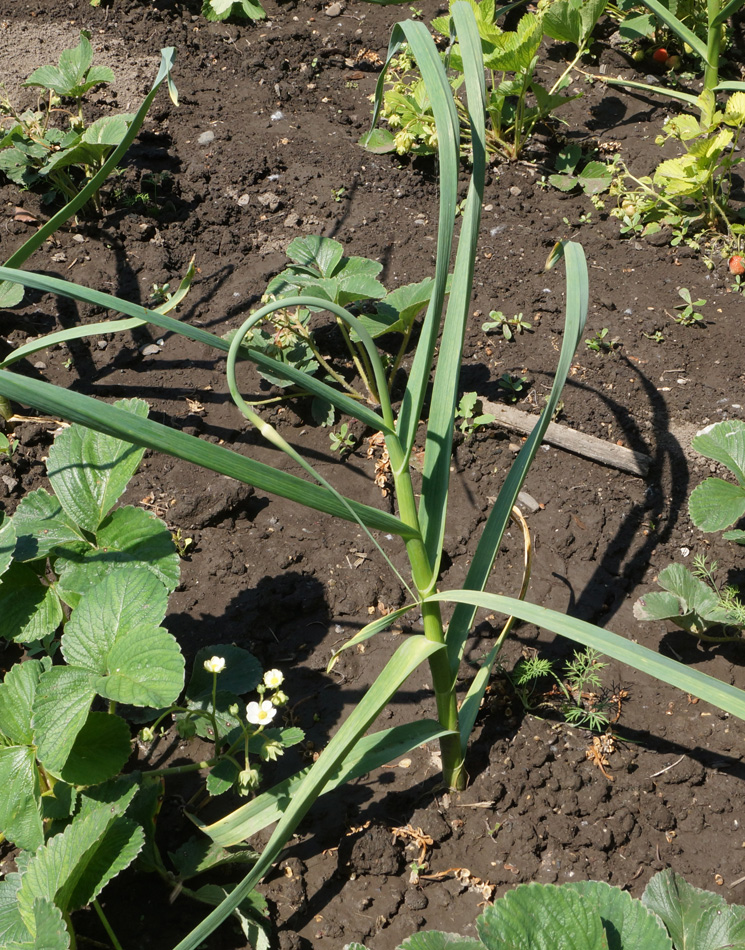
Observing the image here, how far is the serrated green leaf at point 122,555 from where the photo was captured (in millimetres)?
1332

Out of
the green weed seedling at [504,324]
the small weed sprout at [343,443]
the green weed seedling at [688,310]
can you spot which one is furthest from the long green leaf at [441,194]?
the green weed seedling at [688,310]

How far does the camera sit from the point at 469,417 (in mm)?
2039

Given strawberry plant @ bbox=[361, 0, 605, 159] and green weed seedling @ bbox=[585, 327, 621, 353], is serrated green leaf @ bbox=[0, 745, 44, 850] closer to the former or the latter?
green weed seedling @ bbox=[585, 327, 621, 353]

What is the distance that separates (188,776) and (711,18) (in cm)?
276

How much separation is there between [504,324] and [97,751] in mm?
1581

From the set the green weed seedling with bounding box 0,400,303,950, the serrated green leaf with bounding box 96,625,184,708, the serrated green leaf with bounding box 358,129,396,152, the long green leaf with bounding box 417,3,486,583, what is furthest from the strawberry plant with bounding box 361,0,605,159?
the serrated green leaf with bounding box 96,625,184,708

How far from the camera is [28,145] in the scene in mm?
2494

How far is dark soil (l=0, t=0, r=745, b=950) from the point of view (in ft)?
4.68

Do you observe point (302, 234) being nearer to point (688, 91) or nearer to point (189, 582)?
point (189, 582)

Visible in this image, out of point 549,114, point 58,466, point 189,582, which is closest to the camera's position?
point 58,466

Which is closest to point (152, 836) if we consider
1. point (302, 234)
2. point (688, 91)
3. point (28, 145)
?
point (302, 234)

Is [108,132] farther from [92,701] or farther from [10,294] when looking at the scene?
[92,701]

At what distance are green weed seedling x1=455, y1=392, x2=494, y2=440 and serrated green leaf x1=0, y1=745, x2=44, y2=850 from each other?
1.28 metres

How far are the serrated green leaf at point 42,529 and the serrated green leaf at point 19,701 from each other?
195 millimetres
